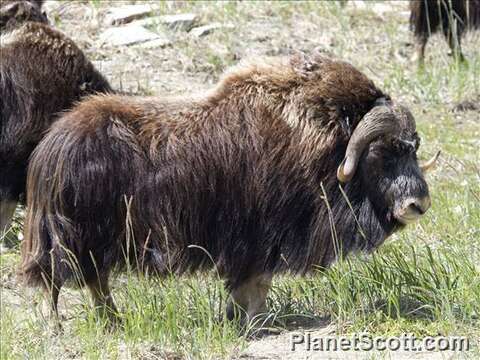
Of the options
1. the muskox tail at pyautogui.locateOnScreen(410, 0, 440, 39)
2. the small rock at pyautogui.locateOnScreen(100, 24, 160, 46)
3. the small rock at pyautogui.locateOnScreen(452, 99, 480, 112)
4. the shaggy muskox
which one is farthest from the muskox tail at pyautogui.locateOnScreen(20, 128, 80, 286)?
the muskox tail at pyautogui.locateOnScreen(410, 0, 440, 39)

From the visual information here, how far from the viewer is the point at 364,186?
412 cm

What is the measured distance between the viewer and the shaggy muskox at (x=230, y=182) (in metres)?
3.95

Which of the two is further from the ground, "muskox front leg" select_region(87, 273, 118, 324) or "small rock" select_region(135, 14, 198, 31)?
"muskox front leg" select_region(87, 273, 118, 324)

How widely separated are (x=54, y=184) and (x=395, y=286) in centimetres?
123

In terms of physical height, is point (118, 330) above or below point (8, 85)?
below

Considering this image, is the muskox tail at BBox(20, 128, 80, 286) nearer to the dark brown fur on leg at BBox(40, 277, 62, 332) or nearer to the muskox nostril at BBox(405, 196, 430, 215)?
the dark brown fur on leg at BBox(40, 277, 62, 332)

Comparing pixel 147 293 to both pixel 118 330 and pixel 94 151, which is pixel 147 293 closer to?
pixel 118 330

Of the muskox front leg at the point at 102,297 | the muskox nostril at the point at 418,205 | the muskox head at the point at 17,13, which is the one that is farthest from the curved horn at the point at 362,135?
the muskox head at the point at 17,13

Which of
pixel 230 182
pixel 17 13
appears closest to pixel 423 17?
pixel 17 13

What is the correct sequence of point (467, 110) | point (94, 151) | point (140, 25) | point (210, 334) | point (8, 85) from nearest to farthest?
1. point (210, 334)
2. point (94, 151)
3. point (8, 85)
4. point (467, 110)
5. point (140, 25)

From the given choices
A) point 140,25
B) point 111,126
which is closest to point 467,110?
point 140,25

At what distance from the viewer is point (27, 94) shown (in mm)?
5086

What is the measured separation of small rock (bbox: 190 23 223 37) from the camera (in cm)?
795

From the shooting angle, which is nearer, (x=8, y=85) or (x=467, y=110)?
(x=8, y=85)
